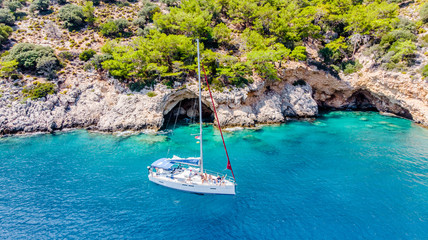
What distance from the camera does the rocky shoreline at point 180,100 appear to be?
40.7 metres

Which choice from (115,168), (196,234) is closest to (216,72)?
(115,168)

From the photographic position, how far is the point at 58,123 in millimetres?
41719

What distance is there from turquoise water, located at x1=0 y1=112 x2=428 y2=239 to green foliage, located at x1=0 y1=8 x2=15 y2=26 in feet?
145

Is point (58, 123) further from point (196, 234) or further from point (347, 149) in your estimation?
point (347, 149)

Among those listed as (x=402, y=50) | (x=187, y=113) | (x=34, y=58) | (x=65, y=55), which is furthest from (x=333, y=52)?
(x=34, y=58)

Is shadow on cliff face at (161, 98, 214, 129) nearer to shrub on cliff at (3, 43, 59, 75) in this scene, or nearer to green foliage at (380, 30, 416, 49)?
shrub on cliff at (3, 43, 59, 75)

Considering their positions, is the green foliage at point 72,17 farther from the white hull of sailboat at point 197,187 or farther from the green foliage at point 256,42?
the white hull of sailboat at point 197,187

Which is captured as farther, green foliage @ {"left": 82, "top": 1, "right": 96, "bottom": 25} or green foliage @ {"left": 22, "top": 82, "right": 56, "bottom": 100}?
green foliage @ {"left": 82, "top": 1, "right": 96, "bottom": 25}

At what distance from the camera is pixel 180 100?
46.9 m

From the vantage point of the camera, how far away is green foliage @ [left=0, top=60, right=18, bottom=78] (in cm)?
4276

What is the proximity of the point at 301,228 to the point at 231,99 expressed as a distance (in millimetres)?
28646

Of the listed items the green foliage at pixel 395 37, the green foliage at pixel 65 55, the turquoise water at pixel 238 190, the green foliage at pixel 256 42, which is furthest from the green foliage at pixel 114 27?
the green foliage at pixel 395 37

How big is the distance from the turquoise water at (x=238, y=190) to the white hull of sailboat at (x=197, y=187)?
0.73 m

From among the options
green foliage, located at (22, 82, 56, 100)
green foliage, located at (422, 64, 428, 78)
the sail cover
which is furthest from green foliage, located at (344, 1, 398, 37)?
green foliage, located at (22, 82, 56, 100)
